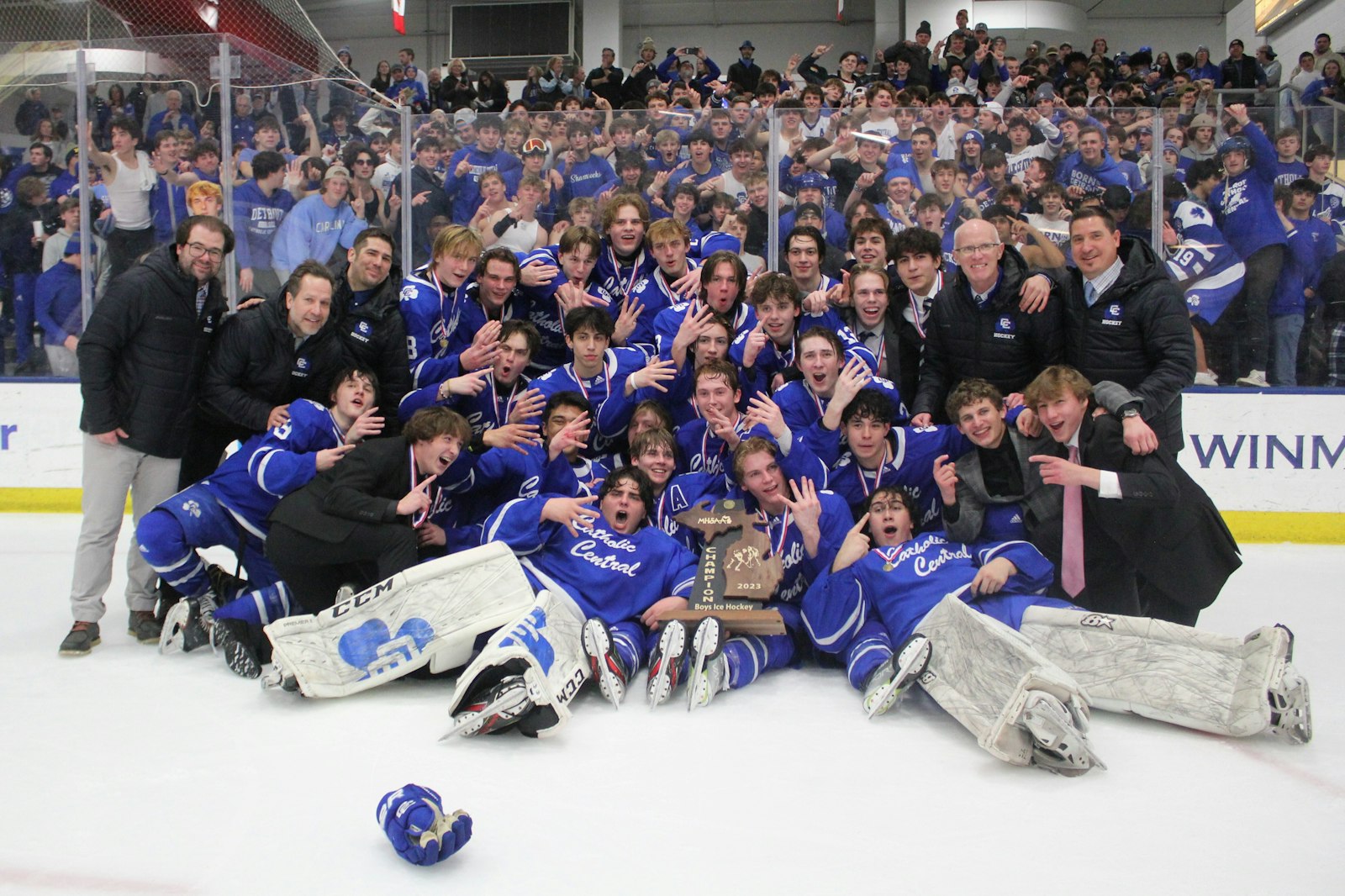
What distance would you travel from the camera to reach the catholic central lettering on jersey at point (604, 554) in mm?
3109

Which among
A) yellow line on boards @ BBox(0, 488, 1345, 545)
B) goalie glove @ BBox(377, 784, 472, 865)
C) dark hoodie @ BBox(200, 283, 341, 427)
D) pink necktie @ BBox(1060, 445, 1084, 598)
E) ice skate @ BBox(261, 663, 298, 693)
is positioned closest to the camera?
goalie glove @ BBox(377, 784, 472, 865)

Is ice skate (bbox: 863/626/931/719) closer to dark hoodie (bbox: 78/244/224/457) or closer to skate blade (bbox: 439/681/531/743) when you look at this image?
skate blade (bbox: 439/681/531/743)

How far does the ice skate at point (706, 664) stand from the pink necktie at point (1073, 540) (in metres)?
1.09

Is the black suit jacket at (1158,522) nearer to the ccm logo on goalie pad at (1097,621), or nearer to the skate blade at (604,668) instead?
the ccm logo on goalie pad at (1097,621)

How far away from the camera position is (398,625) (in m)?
2.77

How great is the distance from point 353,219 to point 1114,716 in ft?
15.2

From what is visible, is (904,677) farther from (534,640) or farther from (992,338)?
(992,338)

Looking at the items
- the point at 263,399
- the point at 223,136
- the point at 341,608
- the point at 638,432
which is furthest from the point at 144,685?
the point at 223,136

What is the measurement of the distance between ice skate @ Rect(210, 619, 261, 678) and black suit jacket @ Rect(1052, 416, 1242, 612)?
2.37 metres

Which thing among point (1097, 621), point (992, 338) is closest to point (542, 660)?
point (1097, 621)

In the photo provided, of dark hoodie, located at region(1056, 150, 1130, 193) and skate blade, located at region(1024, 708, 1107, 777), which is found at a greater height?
dark hoodie, located at region(1056, 150, 1130, 193)

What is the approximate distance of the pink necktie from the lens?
3096 millimetres

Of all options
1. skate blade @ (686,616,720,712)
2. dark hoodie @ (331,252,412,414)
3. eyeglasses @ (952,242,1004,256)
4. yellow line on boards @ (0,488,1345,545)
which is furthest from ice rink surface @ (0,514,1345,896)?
yellow line on boards @ (0,488,1345,545)

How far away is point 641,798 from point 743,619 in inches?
31.2
